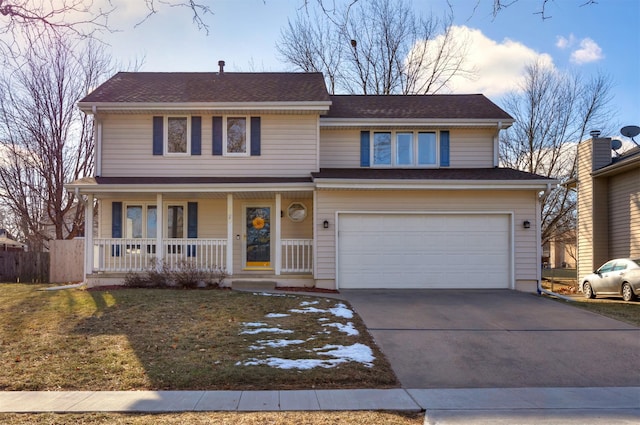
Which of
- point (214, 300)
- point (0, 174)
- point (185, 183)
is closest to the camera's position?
point (214, 300)

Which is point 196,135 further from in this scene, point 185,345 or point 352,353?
point 352,353

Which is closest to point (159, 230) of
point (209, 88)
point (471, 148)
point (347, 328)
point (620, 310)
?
point (209, 88)

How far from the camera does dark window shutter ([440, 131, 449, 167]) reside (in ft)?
52.7

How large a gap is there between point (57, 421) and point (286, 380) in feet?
8.41

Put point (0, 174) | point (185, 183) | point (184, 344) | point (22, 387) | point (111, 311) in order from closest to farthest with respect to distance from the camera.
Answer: point (22, 387)
point (184, 344)
point (111, 311)
point (185, 183)
point (0, 174)

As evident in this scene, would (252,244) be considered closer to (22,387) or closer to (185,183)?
(185,183)

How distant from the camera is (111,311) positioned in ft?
33.1

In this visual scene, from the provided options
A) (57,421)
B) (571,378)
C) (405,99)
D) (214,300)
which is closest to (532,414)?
(571,378)

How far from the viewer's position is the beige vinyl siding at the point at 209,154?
1524cm

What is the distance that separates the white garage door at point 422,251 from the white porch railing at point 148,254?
148 inches

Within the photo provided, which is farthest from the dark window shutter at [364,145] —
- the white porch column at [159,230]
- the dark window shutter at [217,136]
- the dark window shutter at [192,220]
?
the white porch column at [159,230]

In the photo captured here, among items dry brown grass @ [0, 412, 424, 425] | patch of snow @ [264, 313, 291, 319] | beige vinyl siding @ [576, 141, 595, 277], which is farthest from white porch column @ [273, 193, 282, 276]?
beige vinyl siding @ [576, 141, 595, 277]

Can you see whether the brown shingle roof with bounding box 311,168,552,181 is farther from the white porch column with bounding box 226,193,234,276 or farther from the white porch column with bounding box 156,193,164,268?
the white porch column with bounding box 156,193,164,268

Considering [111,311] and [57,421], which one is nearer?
[57,421]
